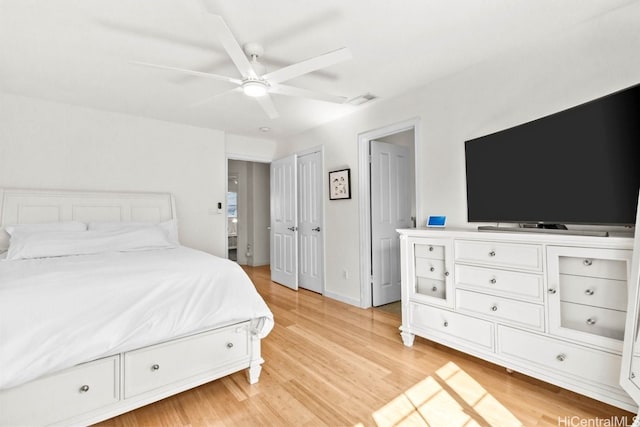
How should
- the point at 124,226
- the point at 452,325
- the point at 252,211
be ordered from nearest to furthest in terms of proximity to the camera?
1. the point at 452,325
2. the point at 124,226
3. the point at 252,211

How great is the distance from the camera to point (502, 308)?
79.6 inches

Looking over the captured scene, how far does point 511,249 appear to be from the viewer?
1.98 meters

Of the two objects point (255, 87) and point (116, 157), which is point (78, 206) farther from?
point (255, 87)

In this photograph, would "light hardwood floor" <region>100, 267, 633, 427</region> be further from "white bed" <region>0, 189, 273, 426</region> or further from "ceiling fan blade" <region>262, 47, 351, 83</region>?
"ceiling fan blade" <region>262, 47, 351, 83</region>

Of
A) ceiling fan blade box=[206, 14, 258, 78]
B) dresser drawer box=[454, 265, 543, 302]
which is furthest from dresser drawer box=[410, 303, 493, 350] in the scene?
ceiling fan blade box=[206, 14, 258, 78]

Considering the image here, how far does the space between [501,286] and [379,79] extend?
6.96 ft

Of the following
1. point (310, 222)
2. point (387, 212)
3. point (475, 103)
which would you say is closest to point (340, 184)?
point (387, 212)

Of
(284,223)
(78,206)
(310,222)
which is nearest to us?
(78,206)

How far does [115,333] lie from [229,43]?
1.77m

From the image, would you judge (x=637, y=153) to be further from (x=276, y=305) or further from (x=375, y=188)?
(x=276, y=305)

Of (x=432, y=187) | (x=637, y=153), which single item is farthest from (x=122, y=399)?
(x=637, y=153)

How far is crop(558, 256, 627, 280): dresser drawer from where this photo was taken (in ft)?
5.15

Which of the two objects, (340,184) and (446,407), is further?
(340,184)

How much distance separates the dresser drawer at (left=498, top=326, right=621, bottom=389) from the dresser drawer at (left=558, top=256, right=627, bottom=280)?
43cm
